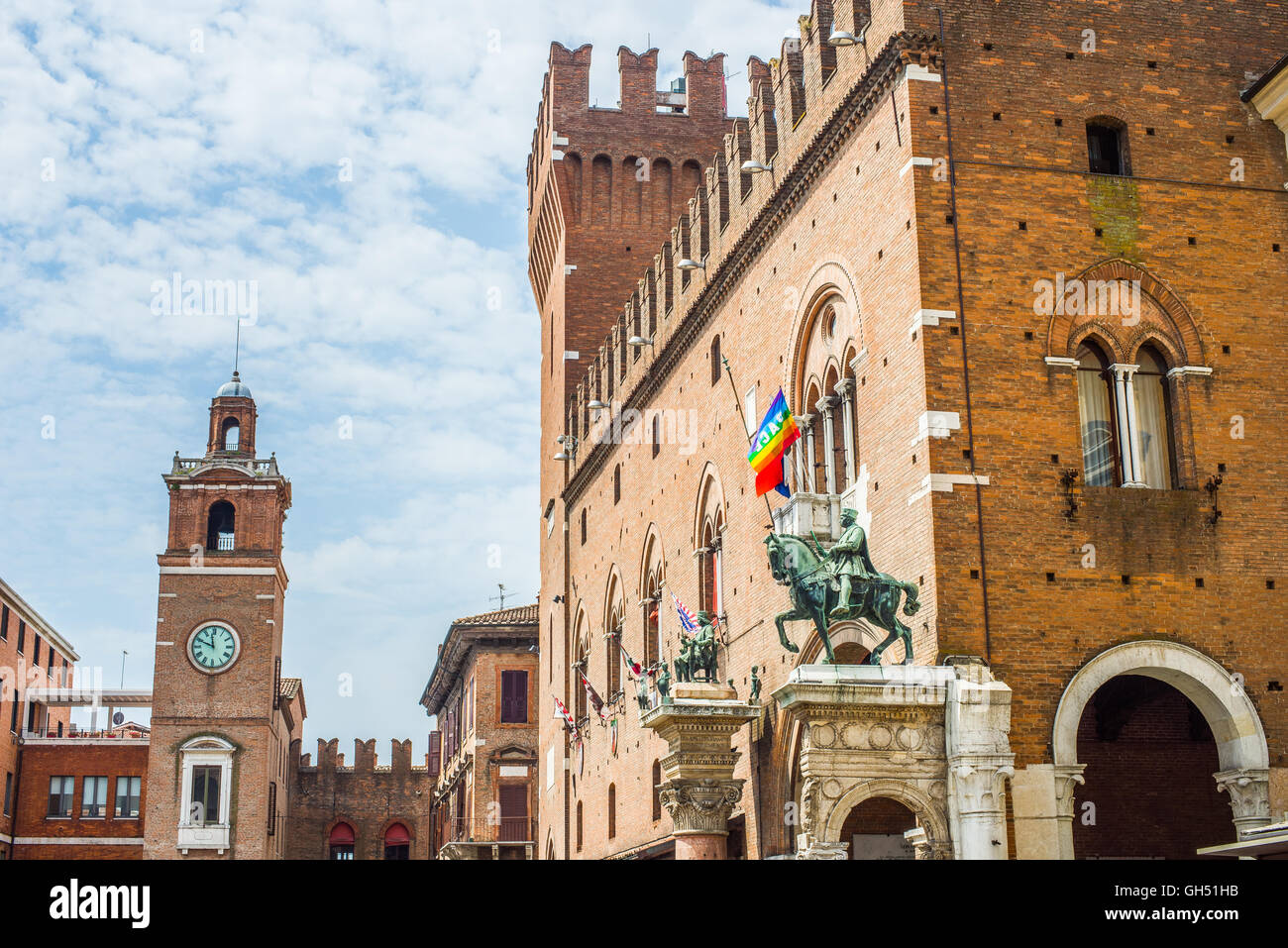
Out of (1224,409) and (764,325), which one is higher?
(764,325)

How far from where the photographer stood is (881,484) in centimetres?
1694

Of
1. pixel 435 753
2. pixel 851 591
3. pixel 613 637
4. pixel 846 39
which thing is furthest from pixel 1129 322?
pixel 435 753

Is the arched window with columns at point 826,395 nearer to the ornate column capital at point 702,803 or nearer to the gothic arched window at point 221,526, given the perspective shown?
the ornate column capital at point 702,803

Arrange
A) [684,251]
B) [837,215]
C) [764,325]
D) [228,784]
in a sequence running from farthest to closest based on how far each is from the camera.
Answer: [228,784] < [684,251] < [764,325] < [837,215]

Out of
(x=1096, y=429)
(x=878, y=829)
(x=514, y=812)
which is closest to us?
(x=1096, y=429)

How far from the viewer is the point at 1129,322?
54.5 feet

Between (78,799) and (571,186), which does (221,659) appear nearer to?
(78,799)

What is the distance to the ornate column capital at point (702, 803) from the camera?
63.1ft

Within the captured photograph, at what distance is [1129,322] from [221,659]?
45793mm

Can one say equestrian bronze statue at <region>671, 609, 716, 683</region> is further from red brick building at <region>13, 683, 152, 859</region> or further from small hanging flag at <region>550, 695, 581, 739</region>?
red brick building at <region>13, 683, 152, 859</region>

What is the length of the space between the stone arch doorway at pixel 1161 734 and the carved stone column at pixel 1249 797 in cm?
8
